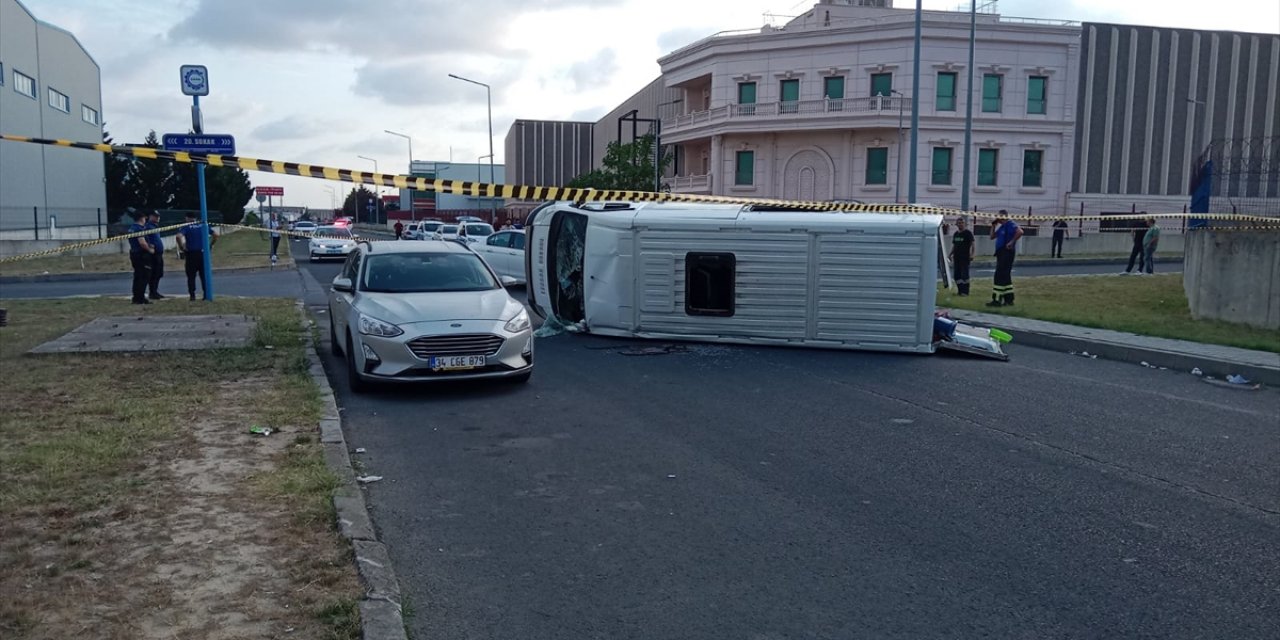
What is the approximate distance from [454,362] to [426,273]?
1.84 m

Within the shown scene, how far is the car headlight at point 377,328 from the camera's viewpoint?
9609mm

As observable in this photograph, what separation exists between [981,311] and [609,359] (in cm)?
836

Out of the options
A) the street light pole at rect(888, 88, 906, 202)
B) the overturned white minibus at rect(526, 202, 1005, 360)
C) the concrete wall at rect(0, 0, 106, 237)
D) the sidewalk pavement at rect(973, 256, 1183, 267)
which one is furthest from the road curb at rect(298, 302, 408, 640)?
the street light pole at rect(888, 88, 906, 202)

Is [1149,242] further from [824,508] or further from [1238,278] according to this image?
[824,508]

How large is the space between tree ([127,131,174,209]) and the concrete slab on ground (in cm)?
5578

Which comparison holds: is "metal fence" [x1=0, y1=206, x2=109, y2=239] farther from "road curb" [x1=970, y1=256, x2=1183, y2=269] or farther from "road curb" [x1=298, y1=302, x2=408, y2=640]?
"road curb" [x1=298, y1=302, x2=408, y2=640]

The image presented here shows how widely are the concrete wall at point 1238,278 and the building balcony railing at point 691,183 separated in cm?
3445

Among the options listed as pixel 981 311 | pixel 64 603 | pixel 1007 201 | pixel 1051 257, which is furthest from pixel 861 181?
pixel 64 603

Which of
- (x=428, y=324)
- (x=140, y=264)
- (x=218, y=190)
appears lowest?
(x=428, y=324)

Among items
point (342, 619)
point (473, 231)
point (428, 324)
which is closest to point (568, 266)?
point (428, 324)

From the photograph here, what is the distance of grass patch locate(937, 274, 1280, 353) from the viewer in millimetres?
14109

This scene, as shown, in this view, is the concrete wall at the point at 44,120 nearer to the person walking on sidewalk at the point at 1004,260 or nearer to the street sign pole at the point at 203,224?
the street sign pole at the point at 203,224

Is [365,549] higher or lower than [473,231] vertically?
lower

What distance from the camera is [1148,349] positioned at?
12891 millimetres
